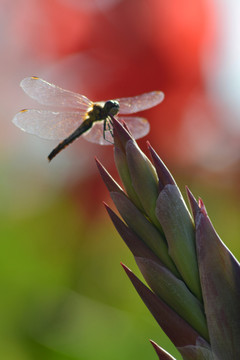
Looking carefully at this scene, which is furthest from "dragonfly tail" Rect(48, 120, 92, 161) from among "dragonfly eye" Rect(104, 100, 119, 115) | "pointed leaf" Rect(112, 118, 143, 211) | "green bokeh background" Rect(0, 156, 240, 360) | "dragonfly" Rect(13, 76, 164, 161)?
"green bokeh background" Rect(0, 156, 240, 360)

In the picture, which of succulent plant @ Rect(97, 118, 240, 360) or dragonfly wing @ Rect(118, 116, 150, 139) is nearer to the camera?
succulent plant @ Rect(97, 118, 240, 360)

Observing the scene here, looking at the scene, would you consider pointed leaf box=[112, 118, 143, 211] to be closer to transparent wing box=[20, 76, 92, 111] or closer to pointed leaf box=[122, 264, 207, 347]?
pointed leaf box=[122, 264, 207, 347]

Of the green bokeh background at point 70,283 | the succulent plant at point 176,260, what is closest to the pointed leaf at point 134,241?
the succulent plant at point 176,260

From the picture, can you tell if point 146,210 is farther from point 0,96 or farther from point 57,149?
point 0,96

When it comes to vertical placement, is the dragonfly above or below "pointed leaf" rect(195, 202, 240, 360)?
above

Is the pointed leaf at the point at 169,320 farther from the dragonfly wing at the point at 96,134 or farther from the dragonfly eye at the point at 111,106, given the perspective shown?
the dragonfly wing at the point at 96,134

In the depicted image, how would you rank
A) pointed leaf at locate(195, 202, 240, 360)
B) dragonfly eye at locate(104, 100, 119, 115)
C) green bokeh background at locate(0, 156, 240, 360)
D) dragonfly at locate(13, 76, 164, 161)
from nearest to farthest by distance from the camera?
1. pointed leaf at locate(195, 202, 240, 360)
2. dragonfly eye at locate(104, 100, 119, 115)
3. dragonfly at locate(13, 76, 164, 161)
4. green bokeh background at locate(0, 156, 240, 360)

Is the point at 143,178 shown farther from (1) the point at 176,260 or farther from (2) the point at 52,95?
(2) the point at 52,95
